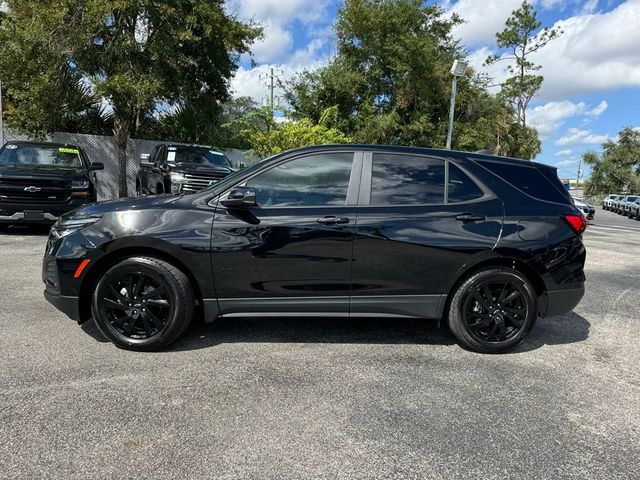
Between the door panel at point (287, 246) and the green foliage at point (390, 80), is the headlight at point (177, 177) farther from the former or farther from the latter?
the green foliage at point (390, 80)

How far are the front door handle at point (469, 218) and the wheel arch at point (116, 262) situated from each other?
2.27 m

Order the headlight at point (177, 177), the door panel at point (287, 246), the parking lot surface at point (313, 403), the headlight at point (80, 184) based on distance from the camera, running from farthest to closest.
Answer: the headlight at point (177, 177) < the headlight at point (80, 184) < the door panel at point (287, 246) < the parking lot surface at point (313, 403)

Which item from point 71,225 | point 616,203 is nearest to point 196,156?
point 71,225

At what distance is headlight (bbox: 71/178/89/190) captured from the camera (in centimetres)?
902

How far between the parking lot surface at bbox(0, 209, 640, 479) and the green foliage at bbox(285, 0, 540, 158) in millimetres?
21062

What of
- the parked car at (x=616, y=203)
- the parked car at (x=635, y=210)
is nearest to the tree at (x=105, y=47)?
the parked car at (x=635, y=210)

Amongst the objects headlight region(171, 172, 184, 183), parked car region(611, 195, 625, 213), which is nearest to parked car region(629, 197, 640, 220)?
parked car region(611, 195, 625, 213)

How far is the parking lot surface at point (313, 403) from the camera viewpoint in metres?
2.52

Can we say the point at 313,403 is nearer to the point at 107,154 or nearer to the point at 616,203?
the point at 107,154

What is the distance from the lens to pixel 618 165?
58469 millimetres

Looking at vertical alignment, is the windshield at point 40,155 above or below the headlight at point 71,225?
above

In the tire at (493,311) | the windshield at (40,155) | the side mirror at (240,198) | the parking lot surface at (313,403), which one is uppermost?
the windshield at (40,155)

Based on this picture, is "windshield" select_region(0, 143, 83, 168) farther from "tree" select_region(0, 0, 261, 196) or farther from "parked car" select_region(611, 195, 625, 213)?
"parked car" select_region(611, 195, 625, 213)

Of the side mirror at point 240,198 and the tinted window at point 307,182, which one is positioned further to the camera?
the tinted window at point 307,182
